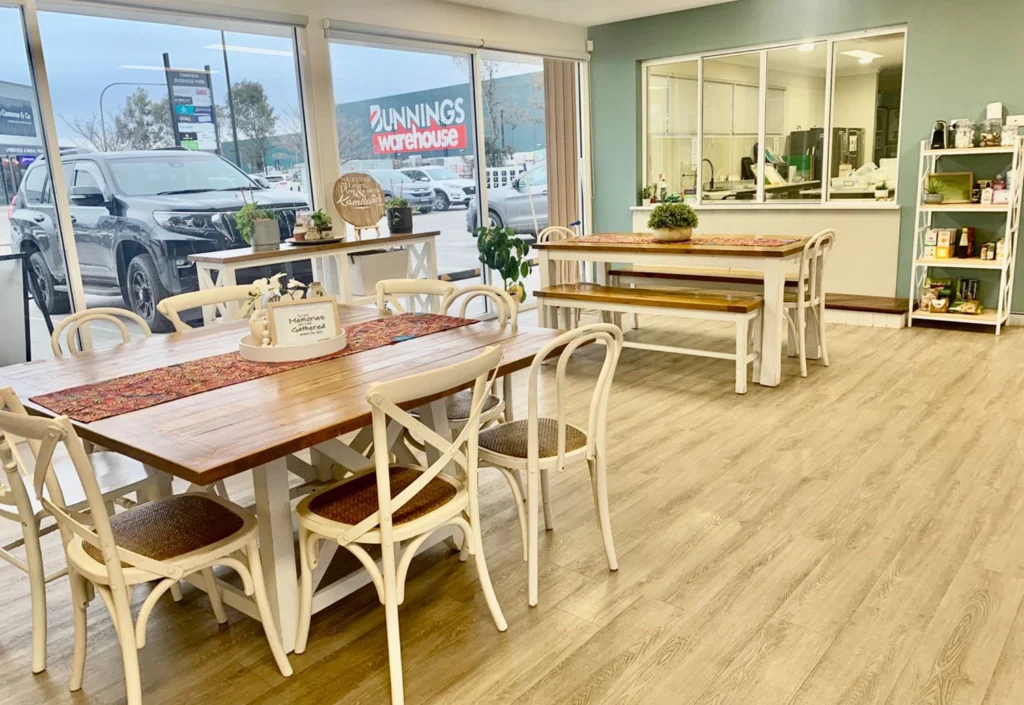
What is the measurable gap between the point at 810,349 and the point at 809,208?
1847 millimetres

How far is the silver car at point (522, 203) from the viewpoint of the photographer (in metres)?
6.77

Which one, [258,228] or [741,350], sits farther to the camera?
[258,228]

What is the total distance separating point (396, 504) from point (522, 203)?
17.7ft

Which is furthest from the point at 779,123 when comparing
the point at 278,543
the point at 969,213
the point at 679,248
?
the point at 278,543

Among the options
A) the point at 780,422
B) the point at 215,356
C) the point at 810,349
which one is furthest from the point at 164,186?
the point at 810,349

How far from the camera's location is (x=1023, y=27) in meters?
5.24

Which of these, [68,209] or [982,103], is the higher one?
[982,103]

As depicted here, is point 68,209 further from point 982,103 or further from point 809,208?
point 982,103

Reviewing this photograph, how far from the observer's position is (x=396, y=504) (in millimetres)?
1907

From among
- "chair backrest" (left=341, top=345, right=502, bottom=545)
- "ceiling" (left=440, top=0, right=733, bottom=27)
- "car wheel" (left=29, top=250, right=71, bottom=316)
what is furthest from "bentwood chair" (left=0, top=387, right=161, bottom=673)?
"ceiling" (left=440, top=0, right=733, bottom=27)

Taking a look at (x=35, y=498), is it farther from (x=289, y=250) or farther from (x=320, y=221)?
(x=320, y=221)

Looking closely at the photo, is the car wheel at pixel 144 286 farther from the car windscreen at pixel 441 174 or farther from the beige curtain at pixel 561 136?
the beige curtain at pixel 561 136

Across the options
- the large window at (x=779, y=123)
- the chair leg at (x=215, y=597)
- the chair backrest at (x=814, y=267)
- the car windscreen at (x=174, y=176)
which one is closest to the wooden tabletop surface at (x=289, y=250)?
the car windscreen at (x=174, y=176)

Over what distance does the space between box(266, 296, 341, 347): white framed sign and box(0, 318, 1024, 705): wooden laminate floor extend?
0.85 metres
